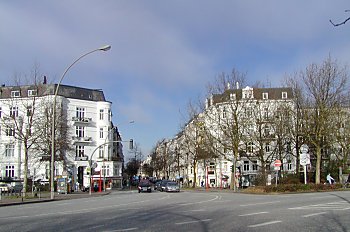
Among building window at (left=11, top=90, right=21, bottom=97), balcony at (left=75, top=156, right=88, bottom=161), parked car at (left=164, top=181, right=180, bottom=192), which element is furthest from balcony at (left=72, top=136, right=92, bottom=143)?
parked car at (left=164, top=181, right=180, bottom=192)

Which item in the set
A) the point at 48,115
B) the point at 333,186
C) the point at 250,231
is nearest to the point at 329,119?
the point at 333,186

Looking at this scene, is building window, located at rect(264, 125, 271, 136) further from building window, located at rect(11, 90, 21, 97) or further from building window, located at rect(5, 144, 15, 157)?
building window, located at rect(5, 144, 15, 157)

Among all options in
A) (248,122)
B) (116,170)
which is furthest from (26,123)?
(116,170)

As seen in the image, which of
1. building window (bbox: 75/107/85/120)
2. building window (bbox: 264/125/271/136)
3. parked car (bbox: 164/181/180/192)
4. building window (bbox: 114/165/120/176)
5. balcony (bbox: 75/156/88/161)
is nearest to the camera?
building window (bbox: 264/125/271/136)

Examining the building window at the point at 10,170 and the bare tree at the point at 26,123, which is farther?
the building window at the point at 10,170

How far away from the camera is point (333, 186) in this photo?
40.2m

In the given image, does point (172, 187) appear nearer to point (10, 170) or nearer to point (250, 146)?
point (250, 146)

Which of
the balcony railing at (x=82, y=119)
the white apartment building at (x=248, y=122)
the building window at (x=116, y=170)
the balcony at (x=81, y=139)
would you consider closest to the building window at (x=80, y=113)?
the balcony railing at (x=82, y=119)

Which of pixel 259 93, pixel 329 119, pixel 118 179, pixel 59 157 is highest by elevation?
pixel 259 93

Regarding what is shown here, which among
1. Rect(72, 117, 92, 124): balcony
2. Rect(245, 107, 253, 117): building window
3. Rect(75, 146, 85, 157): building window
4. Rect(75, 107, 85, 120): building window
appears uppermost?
Rect(75, 107, 85, 120): building window

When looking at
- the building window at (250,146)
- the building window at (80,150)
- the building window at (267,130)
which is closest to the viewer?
the building window at (250,146)

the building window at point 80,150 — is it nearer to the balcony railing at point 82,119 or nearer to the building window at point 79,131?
the building window at point 79,131

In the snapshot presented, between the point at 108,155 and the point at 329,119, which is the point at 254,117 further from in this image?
the point at 108,155

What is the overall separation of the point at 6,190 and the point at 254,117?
98.6ft
